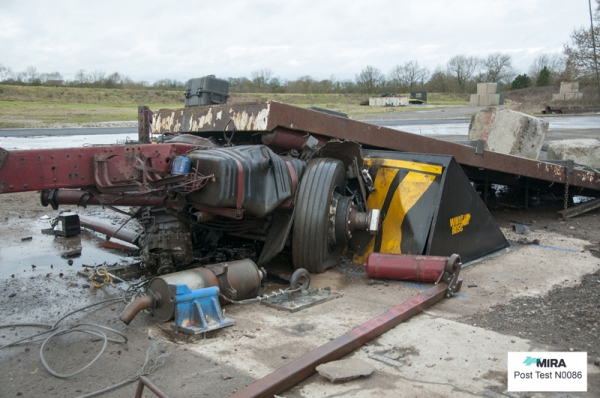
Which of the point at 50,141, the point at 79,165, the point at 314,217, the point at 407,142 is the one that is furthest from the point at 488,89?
the point at 79,165

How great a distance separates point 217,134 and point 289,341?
326cm

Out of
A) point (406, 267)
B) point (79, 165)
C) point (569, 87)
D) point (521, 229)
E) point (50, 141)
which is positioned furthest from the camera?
point (569, 87)

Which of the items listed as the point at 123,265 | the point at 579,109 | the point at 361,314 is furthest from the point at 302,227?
the point at 579,109

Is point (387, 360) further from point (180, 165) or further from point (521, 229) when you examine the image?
point (521, 229)

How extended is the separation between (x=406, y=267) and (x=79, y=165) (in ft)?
8.93

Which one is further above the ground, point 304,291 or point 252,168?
point 252,168

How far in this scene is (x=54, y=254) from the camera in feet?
18.9

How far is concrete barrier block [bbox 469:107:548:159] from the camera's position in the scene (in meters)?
8.94

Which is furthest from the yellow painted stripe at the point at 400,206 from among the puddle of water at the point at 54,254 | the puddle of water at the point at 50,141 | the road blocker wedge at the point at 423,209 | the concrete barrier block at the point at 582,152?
the puddle of water at the point at 50,141

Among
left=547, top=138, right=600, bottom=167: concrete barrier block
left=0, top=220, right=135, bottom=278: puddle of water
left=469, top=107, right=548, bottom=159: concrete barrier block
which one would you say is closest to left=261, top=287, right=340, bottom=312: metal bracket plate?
left=0, top=220, right=135, bottom=278: puddle of water

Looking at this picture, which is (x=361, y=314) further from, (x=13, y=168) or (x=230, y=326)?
(x=13, y=168)


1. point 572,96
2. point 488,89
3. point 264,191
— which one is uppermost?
point 488,89

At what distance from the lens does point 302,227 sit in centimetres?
475

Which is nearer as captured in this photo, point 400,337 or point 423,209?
point 400,337
